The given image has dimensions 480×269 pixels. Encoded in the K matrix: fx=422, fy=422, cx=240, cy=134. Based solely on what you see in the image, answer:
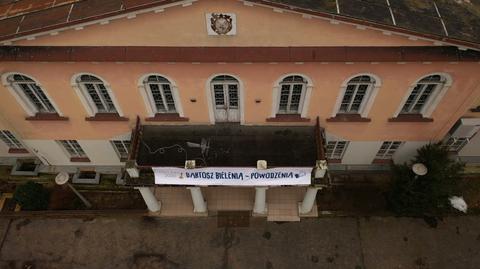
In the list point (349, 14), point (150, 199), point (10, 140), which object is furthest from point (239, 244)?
point (10, 140)

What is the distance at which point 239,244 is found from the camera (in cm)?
2423

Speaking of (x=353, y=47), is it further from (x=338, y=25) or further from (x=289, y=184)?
(x=289, y=184)

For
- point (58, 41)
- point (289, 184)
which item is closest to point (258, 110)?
point (289, 184)

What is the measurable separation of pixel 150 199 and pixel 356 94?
40.6 ft

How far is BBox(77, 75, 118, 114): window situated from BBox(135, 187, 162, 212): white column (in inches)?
176

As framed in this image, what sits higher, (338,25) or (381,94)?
(338,25)

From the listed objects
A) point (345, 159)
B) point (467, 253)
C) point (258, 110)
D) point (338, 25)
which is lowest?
point (467, 253)

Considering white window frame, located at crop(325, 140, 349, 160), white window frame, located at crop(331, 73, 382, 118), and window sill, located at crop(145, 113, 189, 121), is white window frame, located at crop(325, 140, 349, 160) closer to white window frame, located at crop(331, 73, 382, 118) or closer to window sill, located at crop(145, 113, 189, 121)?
white window frame, located at crop(331, 73, 382, 118)

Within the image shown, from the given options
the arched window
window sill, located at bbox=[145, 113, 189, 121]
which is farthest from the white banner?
the arched window

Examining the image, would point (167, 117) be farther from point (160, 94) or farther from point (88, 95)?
point (88, 95)

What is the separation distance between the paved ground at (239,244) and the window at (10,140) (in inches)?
178

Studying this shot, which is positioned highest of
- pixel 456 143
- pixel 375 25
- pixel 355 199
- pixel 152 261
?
pixel 375 25

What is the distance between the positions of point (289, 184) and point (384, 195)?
8.52 meters

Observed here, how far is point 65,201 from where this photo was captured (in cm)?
2580
